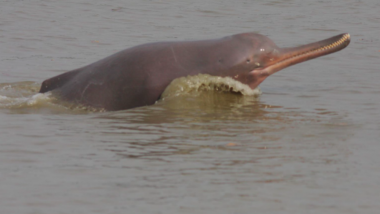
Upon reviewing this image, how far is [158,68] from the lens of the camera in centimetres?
913

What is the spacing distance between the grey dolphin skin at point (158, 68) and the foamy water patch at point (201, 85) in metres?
0.06

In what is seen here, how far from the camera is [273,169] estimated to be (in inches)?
242

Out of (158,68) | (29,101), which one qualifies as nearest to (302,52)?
(158,68)

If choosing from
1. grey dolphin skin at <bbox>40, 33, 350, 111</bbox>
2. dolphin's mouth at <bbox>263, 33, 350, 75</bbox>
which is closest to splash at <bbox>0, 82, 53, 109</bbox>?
grey dolphin skin at <bbox>40, 33, 350, 111</bbox>

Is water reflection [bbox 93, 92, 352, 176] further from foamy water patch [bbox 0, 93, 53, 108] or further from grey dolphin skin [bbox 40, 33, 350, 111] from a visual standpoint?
foamy water patch [bbox 0, 93, 53, 108]

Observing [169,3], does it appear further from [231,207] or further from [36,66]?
[231,207]

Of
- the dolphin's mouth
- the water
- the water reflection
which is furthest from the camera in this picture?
the dolphin's mouth

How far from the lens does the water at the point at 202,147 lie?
17.6 feet

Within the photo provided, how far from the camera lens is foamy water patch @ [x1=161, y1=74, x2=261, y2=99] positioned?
916 centimetres

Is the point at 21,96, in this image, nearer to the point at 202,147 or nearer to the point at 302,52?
the point at 302,52

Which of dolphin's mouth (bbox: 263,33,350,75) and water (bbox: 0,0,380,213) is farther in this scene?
dolphin's mouth (bbox: 263,33,350,75)

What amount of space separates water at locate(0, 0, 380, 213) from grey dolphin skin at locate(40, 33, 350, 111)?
241 millimetres

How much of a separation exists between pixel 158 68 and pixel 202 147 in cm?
238

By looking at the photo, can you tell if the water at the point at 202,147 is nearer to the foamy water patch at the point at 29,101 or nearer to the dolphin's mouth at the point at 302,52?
the foamy water patch at the point at 29,101
